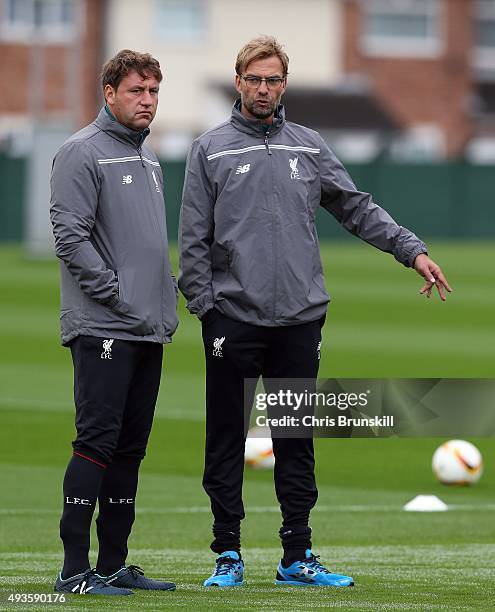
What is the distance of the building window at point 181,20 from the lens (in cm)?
4762

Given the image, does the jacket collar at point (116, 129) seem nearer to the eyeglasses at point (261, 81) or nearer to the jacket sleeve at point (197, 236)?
the jacket sleeve at point (197, 236)

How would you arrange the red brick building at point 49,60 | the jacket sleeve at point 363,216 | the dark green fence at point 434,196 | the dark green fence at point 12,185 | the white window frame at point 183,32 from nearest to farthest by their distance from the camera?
the jacket sleeve at point 363,216 < the dark green fence at point 12,185 < the dark green fence at point 434,196 < the red brick building at point 49,60 < the white window frame at point 183,32

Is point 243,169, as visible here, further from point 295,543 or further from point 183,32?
point 183,32

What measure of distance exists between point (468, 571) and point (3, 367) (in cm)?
1119

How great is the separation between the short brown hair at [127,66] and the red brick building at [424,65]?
43.1 metres

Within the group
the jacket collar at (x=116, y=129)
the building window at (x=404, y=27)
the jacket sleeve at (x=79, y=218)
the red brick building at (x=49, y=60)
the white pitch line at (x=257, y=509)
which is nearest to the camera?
the jacket sleeve at (x=79, y=218)

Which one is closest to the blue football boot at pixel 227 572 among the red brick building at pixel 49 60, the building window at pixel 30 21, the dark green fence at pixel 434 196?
the dark green fence at pixel 434 196

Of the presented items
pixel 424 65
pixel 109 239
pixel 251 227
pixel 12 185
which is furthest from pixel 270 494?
pixel 424 65

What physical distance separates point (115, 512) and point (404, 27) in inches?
1749

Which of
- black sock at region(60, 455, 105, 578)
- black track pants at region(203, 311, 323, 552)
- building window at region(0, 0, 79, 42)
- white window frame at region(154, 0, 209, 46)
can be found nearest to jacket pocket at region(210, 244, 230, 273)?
black track pants at region(203, 311, 323, 552)

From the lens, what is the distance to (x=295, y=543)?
6.87 m

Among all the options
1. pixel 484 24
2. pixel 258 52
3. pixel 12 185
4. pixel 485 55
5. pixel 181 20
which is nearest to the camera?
pixel 258 52

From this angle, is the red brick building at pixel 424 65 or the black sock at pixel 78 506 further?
the red brick building at pixel 424 65

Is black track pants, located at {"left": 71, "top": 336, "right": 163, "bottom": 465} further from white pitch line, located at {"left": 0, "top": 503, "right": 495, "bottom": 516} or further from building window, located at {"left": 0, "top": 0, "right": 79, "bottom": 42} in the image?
building window, located at {"left": 0, "top": 0, "right": 79, "bottom": 42}
